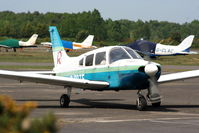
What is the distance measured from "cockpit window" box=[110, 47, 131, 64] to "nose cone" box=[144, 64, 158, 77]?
1249 millimetres

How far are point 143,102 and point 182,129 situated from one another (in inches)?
169

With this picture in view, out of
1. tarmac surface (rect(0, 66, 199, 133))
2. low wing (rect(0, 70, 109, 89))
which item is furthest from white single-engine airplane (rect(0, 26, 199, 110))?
tarmac surface (rect(0, 66, 199, 133))

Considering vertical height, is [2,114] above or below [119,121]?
above

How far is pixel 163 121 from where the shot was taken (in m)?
12.3

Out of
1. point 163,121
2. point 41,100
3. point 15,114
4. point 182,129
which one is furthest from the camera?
point 41,100

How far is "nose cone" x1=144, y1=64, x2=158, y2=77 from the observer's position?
45.7 ft

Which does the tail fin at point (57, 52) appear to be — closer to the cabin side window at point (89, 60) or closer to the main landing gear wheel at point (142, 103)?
the cabin side window at point (89, 60)

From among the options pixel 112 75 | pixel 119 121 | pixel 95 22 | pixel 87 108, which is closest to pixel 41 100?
pixel 87 108

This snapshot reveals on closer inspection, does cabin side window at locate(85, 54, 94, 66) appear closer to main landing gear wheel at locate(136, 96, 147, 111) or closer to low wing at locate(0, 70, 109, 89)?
low wing at locate(0, 70, 109, 89)

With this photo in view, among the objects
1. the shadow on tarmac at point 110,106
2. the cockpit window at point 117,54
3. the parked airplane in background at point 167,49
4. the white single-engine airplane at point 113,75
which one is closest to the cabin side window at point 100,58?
the white single-engine airplane at point 113,75

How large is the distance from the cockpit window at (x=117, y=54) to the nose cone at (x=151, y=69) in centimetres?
125

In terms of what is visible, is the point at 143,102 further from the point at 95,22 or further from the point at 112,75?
the point at 95,22

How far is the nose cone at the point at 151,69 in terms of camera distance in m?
13.9

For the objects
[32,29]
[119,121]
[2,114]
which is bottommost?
[119,121]
